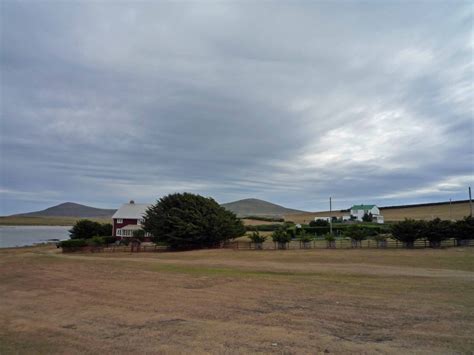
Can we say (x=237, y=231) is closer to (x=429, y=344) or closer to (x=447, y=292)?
(x=447, y=292)

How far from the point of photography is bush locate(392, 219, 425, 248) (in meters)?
36.6

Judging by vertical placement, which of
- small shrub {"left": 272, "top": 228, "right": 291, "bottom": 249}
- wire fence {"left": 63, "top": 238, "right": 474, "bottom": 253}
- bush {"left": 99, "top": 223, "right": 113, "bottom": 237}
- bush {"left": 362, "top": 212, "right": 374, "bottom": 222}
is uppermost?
bush {"left": 362, "top": 212, "right": 374, "bottom": 222}

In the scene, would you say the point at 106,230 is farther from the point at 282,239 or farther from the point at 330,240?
the point at 330,240

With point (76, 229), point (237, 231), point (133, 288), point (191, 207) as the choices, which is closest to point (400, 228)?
point (237, 231)

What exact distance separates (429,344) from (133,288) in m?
12.0

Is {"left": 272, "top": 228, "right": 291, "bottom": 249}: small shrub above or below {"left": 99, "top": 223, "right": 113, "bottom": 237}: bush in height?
below

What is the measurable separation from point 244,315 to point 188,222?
35806 mm

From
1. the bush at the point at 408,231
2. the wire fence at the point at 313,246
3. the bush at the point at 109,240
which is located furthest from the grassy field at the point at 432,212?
the bush at the point at 109,240

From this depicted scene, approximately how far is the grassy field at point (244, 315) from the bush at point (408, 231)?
18400mm

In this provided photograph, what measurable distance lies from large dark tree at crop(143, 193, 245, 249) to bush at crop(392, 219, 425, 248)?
1992 centimetres

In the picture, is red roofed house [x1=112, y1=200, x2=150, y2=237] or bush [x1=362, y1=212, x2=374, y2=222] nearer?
red roofed house [x1=112, y1=200, x2=150, y2=237]

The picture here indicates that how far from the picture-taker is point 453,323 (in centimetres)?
923

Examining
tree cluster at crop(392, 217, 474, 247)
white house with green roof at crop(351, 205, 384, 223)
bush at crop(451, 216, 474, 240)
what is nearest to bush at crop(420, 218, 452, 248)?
tree cluster at crop(392, 217, 474, 247)

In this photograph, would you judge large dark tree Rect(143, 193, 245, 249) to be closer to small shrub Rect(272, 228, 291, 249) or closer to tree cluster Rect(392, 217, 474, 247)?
small shrub Rect(272, 228, 291, 249)
